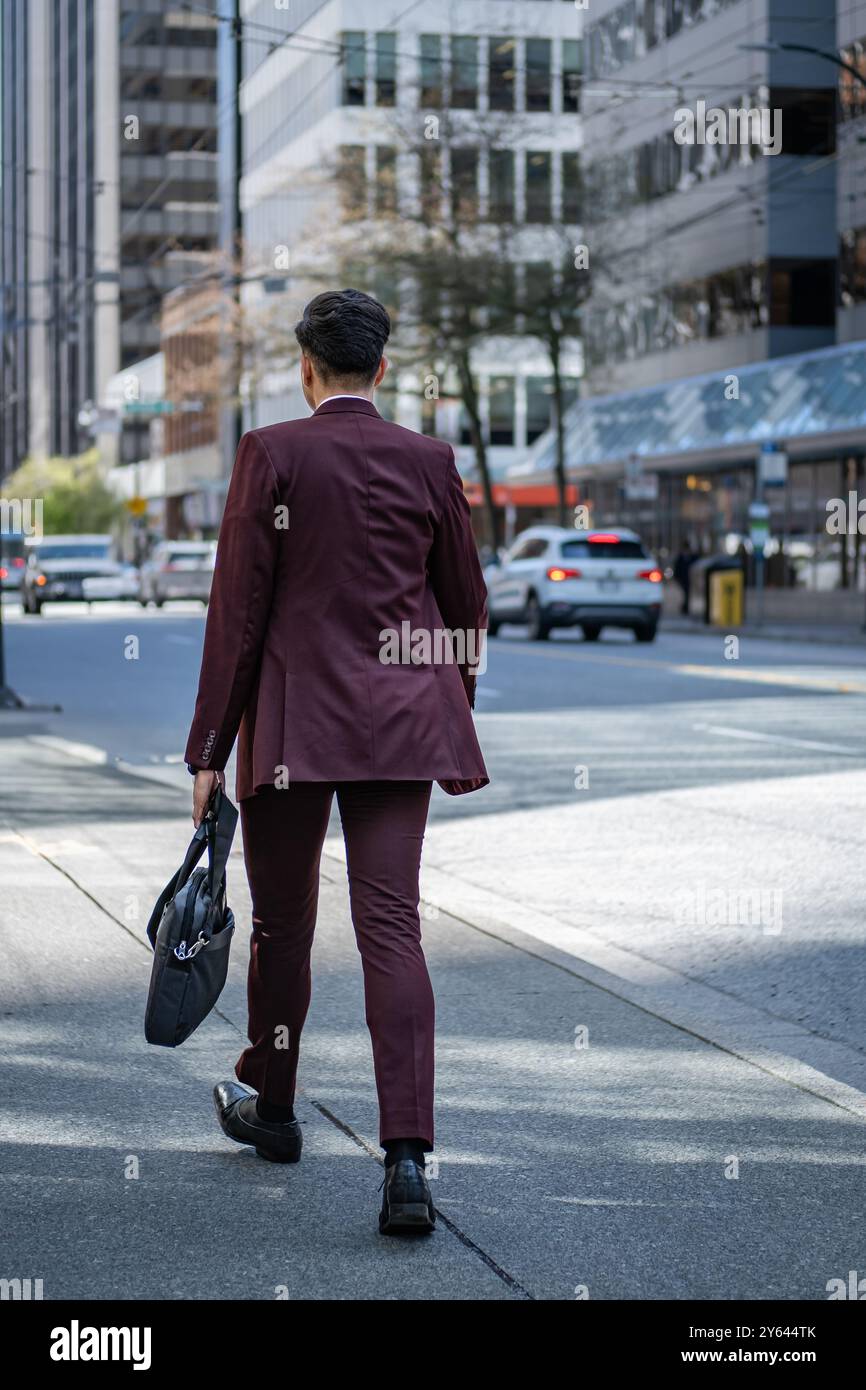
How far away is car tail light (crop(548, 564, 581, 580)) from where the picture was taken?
109ft

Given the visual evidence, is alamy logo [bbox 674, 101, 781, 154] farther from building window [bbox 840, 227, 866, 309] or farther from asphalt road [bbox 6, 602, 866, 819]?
asphalt road [bbox 6, 602, 866, 819]

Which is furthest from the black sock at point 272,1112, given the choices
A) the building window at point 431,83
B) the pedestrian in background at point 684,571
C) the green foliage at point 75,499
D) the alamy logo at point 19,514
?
the green foliage at point 75,499

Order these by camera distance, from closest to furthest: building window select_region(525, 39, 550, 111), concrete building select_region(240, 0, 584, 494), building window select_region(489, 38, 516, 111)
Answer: concrete building select_region(240, 0, 584, 494) < building window select_region(489, 38, 516, 111) < building window select_region(525, 39, 550, 111)

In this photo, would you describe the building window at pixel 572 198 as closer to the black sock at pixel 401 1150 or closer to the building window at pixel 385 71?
the building window at pixel 385 71

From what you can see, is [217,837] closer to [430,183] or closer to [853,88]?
[853,88]

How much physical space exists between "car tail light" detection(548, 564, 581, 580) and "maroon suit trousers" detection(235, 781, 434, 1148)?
1121 inches

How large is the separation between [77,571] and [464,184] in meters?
12.4

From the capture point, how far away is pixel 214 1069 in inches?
231

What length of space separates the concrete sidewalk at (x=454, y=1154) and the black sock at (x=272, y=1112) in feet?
0.37

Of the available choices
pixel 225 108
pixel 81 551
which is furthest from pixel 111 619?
pixel 225 108

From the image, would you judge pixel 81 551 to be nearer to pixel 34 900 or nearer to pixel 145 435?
pixel 34 900
